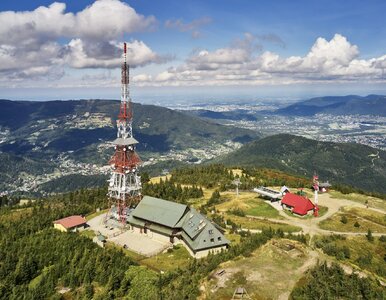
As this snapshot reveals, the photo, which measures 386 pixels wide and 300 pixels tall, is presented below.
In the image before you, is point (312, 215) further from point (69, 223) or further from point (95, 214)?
point (69, 223)

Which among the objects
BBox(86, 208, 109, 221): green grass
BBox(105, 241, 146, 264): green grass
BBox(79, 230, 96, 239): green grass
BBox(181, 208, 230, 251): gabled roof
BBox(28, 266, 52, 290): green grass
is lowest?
BBox(86, 208, 109, 221): green grass

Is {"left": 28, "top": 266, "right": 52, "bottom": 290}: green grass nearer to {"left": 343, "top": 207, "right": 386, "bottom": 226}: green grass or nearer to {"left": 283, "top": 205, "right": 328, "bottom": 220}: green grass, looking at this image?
{"left": 283, "top": 205, "right": 328, "bottom": 220}: green grass

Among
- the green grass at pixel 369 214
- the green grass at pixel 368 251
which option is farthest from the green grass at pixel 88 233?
the green grass at pixel 369 214

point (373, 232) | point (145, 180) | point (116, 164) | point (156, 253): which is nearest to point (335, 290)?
point (156, 253)

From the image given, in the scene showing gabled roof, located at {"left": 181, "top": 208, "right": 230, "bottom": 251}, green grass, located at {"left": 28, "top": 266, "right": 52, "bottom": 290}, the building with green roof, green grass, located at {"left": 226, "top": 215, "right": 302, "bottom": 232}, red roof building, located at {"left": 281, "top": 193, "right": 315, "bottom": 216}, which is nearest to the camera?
green grass, located at {"left": 28, "top": 266, "right": 52, "bottom": 290}

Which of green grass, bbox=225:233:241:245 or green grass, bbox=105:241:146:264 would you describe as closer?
green grass, bbox=105:241:146:264

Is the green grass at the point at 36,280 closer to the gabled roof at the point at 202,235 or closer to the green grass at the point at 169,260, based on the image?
the green grass at the point at 169,260

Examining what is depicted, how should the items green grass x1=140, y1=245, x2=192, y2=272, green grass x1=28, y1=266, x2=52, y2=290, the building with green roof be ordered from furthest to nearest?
the building with green roof < green grass x1=140, y1=245, x2=192, y2=272 < green grass x1=28, y1=266, x2=52, y2=290

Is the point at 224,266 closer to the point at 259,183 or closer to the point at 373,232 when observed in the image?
the point at 373,232

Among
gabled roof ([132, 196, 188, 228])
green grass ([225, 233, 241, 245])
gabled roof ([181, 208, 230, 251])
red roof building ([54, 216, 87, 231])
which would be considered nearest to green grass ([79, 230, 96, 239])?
red roof building ([54, 216, 87, 231])
